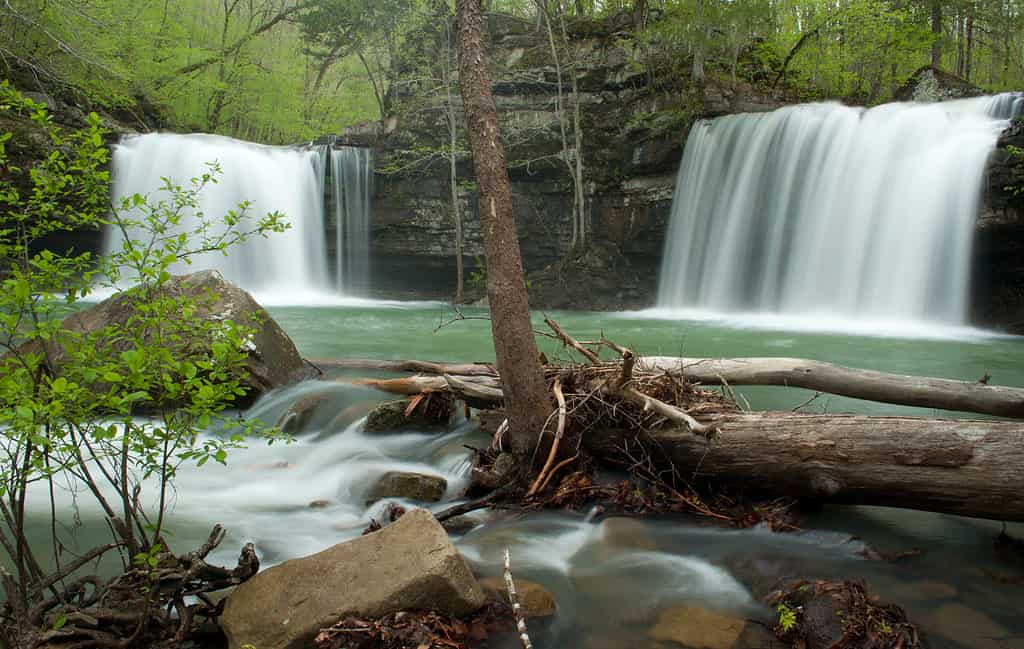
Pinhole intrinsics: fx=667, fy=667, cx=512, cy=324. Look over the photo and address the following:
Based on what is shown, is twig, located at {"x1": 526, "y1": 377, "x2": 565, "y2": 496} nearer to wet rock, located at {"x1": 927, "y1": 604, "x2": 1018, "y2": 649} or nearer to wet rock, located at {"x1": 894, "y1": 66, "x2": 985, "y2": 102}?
wet rock, located at {"x1": 927, "y1": 604, "x2": 1018, "y2": 649}

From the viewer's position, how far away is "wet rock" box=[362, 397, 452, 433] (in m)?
6.22

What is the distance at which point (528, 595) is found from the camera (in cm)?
354

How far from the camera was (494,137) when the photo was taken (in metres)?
4.14

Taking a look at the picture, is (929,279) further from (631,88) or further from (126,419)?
(126,419)

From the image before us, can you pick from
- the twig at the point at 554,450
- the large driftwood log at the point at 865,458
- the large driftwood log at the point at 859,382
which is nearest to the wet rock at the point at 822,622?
the large driftwood log at the point at 865,458

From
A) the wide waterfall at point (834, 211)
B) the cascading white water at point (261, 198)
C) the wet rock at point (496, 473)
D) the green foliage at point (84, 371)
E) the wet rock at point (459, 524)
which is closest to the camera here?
the green foliage at point (84, 371)

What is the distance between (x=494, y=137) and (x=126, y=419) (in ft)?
8.63

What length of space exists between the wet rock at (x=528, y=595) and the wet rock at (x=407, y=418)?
271 centimetres

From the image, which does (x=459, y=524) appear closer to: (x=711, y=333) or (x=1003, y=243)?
(x=711, y=333)

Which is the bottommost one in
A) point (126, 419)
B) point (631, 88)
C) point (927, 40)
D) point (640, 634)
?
point (640, 634)

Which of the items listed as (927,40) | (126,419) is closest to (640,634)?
(126,419)

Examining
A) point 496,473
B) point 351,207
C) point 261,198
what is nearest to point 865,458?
point 496,473

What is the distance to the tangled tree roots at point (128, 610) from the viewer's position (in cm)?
258

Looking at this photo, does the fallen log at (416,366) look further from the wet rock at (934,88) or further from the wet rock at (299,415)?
the wet rock at (934,88)
